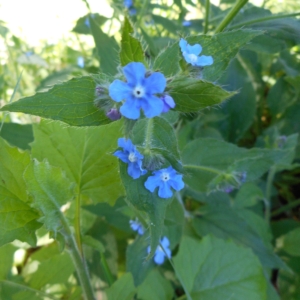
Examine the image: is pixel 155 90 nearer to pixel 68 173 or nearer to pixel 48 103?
pixel 48 103

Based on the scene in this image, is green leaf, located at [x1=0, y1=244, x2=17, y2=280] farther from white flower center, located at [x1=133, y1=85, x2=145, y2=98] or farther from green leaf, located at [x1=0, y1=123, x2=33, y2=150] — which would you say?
white flower center, located at [x1=133, y1=85, x2=145, y2=98]

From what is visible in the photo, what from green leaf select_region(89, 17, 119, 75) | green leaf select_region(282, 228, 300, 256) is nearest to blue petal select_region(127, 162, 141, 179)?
green leaf select_region(89, 17, 119, 75)

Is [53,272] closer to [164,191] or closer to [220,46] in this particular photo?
[164,191]

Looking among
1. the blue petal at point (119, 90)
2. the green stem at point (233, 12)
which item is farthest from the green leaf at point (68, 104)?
the green stem at point (233, 12)

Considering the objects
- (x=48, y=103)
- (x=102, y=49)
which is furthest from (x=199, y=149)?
(x=48, y=103)

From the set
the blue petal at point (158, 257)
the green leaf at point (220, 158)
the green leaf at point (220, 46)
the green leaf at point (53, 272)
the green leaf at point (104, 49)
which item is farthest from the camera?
the green leaf at point (104, 49)

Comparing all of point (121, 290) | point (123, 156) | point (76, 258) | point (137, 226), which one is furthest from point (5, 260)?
point (123, 156)

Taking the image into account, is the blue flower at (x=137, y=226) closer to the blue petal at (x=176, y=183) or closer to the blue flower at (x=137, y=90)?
the blue petal at (x=176, y=183)
